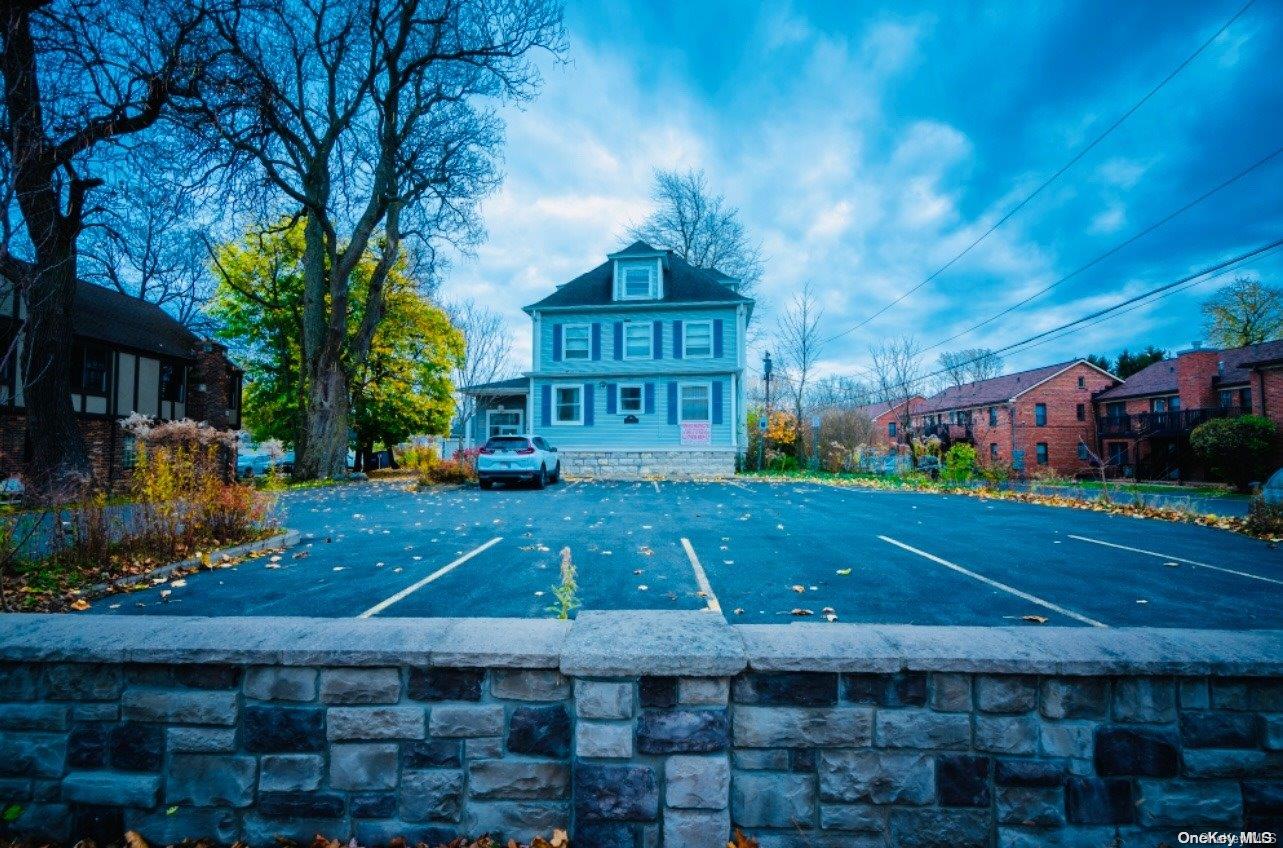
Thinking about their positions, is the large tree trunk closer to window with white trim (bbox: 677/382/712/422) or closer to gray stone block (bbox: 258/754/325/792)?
window with white trim (bbox: 677/382/712/422)

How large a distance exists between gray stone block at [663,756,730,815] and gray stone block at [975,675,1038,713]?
0.96 meters

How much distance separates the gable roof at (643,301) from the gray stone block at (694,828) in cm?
2141

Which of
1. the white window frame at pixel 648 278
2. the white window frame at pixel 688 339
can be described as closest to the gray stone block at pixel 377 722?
the white window frame at pixel 688 339

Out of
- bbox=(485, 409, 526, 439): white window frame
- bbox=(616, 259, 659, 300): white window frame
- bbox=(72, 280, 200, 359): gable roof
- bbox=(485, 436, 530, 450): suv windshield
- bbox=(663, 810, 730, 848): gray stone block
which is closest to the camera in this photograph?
bbox=(663, 810, 730, 848): gray stone block

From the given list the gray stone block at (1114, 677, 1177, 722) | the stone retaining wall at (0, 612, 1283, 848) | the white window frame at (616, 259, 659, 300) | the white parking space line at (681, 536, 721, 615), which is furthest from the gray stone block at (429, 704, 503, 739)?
the white window frame at (616, 259, 659, 300)

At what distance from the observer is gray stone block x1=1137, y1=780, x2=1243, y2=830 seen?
196 centimetres

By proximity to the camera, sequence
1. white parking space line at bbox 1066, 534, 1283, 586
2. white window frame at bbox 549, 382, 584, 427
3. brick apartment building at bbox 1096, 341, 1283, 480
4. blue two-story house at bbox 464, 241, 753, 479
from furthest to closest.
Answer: brick apartment building at bbox 1096, 341, 1283, 480, white window frame at bbox 549, 382, 584, 427, blue two-story house at bbox 464, 241, 753, 479, white parking space line at bbox 1066, 534, 1283, 586

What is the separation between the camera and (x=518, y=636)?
6.97 feet

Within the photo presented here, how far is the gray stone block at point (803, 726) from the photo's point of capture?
2.00 meters

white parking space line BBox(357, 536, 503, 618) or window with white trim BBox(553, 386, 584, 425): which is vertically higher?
window with white trim BBox(553, 386, 584, 425)

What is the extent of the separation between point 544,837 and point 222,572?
5501 mm

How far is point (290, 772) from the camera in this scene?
6.85 ft

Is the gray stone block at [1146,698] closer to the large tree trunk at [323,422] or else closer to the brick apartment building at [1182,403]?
the large tree trunk at [323,422]

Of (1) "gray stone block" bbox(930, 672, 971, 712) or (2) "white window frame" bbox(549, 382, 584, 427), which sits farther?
(2) "white window frame" bbox(549, 382, 584, 427)
